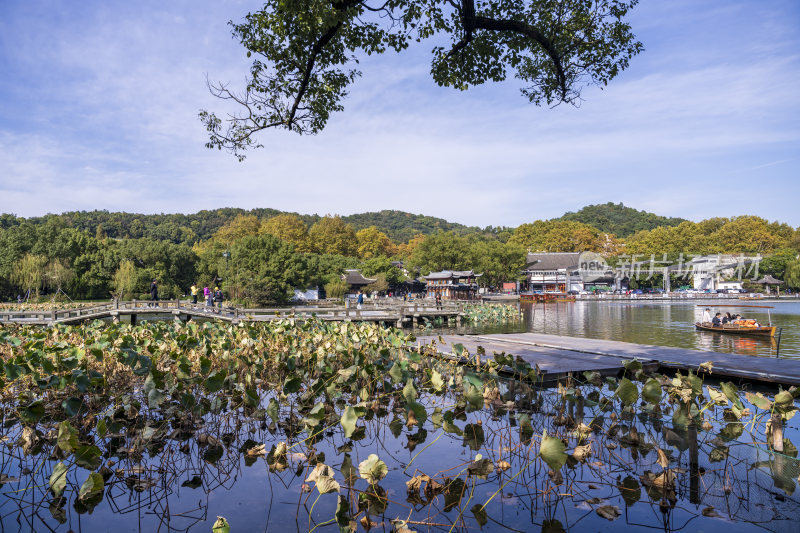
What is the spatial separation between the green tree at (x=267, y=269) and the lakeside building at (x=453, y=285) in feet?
50.3

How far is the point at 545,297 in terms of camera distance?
166 ft

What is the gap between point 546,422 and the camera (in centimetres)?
496

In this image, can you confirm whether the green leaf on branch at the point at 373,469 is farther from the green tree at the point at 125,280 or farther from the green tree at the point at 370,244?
the green tree at the point at 370,244

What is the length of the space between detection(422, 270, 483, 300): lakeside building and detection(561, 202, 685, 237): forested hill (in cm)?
5001

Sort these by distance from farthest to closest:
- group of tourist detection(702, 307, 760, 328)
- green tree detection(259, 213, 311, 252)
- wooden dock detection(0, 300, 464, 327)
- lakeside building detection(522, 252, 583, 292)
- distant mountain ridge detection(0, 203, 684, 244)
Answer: distant mountain ridge detection(0, 203, 684, 244) < green tree detection(259, 213, 311, 252) < lakeside building detection(522, 252, 583, 292) < wooden dock detection(0, 300, 464, 327) < group of tourist detection(702, 307, 760, 328)

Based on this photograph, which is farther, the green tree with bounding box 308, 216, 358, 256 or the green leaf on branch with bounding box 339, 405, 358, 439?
the green tree with bounding box 308, 216, 358, 256

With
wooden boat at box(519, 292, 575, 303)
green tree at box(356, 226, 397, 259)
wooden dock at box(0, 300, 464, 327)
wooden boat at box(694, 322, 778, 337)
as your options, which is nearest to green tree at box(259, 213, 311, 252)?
green tree at box(356, 226, 397, 259)

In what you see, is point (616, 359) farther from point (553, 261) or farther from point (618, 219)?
point (618, 219)

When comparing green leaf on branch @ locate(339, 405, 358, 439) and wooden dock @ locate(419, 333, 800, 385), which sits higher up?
green leaf on branch @ locate(339, 405, 358, 439)

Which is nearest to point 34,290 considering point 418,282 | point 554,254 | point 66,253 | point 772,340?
point 66,253

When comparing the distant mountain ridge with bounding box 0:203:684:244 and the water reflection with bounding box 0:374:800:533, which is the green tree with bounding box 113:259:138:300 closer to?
the distant mountain ridge with bounding box 0:203:684:244

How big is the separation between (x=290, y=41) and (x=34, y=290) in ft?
124

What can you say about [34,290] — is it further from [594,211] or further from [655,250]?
[594,211]

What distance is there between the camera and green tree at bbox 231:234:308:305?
3503cm
